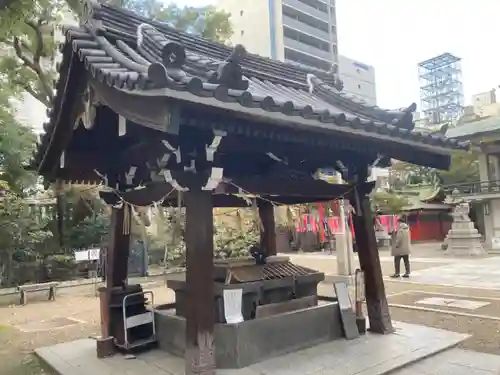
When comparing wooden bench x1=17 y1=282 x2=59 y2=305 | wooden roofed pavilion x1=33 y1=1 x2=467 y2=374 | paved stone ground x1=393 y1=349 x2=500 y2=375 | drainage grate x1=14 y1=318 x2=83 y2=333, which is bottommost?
drainage grate x1=14 y1=318 x2=83 y2=333

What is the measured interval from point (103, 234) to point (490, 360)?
14226 mm

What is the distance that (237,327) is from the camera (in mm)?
5363

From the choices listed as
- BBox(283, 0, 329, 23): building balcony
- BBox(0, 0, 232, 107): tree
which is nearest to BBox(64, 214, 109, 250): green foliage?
BBox(0, 0, 232, 107): tree

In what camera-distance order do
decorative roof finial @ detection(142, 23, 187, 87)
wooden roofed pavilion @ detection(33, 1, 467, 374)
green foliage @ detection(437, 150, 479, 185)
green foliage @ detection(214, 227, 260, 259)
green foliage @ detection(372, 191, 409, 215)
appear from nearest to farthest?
decorative roof finial @ detection(142, 23, 187, 87), wooden roofed pavilion @ detection(33, 1, 467, 374), green foliage @ detection(214, 227, 260, 259), green foliage @ detection(372, 191, 409, 215), green foliage @ detection(437, 150, 479, 185)

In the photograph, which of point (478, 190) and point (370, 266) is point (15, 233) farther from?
point (478, 190)

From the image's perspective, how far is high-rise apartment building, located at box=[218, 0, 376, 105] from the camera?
53.8 m

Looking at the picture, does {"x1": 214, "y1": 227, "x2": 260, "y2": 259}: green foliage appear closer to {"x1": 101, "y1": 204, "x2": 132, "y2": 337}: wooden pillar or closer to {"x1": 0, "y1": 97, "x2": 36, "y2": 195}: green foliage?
{"x1": 0, "y1": 97, "x2": 36, "y2": 195}: green foliage

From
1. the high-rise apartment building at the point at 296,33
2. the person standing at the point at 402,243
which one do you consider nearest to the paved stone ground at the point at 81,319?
the person standing at the point at 402,243

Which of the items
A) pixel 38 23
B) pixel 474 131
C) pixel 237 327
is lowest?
pixel 237 327

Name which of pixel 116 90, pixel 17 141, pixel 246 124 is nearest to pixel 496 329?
pixel 246 124

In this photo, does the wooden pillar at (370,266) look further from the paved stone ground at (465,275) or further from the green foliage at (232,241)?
the green foliage at (232,241)

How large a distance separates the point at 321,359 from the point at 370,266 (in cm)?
179

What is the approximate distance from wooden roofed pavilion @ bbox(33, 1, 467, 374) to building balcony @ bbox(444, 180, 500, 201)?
854 inches

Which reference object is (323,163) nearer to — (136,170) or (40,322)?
(136,170)
